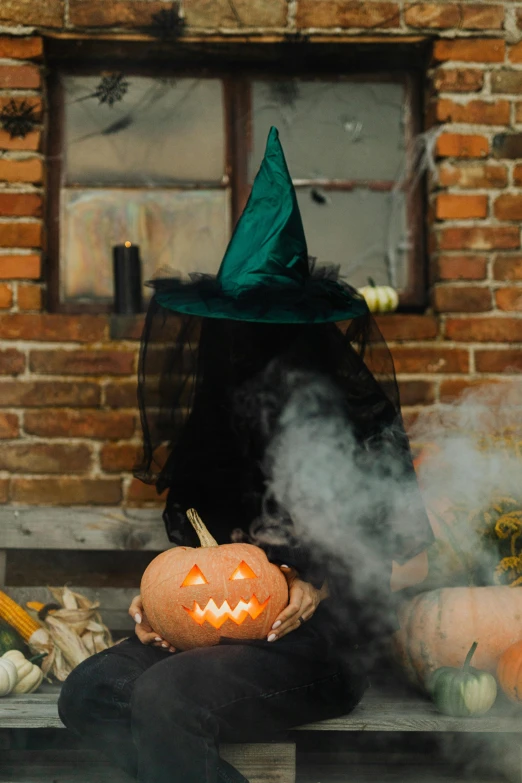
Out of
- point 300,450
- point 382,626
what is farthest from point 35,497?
point 382,626

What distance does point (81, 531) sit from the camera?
3314 millimetres

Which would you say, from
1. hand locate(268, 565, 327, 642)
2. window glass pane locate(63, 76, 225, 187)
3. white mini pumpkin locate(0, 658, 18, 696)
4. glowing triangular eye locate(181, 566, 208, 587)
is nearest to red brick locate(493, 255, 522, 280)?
window glass pane locate(63, 76, 225, 187)

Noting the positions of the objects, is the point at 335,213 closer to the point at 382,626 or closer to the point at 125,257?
the point at 125,257

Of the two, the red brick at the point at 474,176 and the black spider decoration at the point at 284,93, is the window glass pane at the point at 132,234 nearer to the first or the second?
the black spider decoration at the point at 284,93

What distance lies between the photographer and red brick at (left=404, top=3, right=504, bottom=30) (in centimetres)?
357

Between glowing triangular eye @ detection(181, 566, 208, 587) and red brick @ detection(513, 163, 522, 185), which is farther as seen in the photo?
red brick @ detection(513, 163, 522, 185)

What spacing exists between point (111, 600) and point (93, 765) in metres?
0.67

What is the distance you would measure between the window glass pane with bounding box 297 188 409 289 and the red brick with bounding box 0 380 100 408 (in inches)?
45.4

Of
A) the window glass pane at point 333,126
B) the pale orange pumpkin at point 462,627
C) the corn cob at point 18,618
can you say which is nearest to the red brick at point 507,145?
the window glass pane at point 333,126

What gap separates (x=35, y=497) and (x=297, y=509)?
1263 mm

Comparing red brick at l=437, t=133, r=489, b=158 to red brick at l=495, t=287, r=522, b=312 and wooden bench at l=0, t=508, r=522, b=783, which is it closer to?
red brick at l=495, t=287, r=522, b=312

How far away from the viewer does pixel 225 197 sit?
12.2 ft

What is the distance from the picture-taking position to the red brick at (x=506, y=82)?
11.7ft

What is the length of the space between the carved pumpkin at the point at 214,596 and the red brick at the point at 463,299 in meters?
1.49
